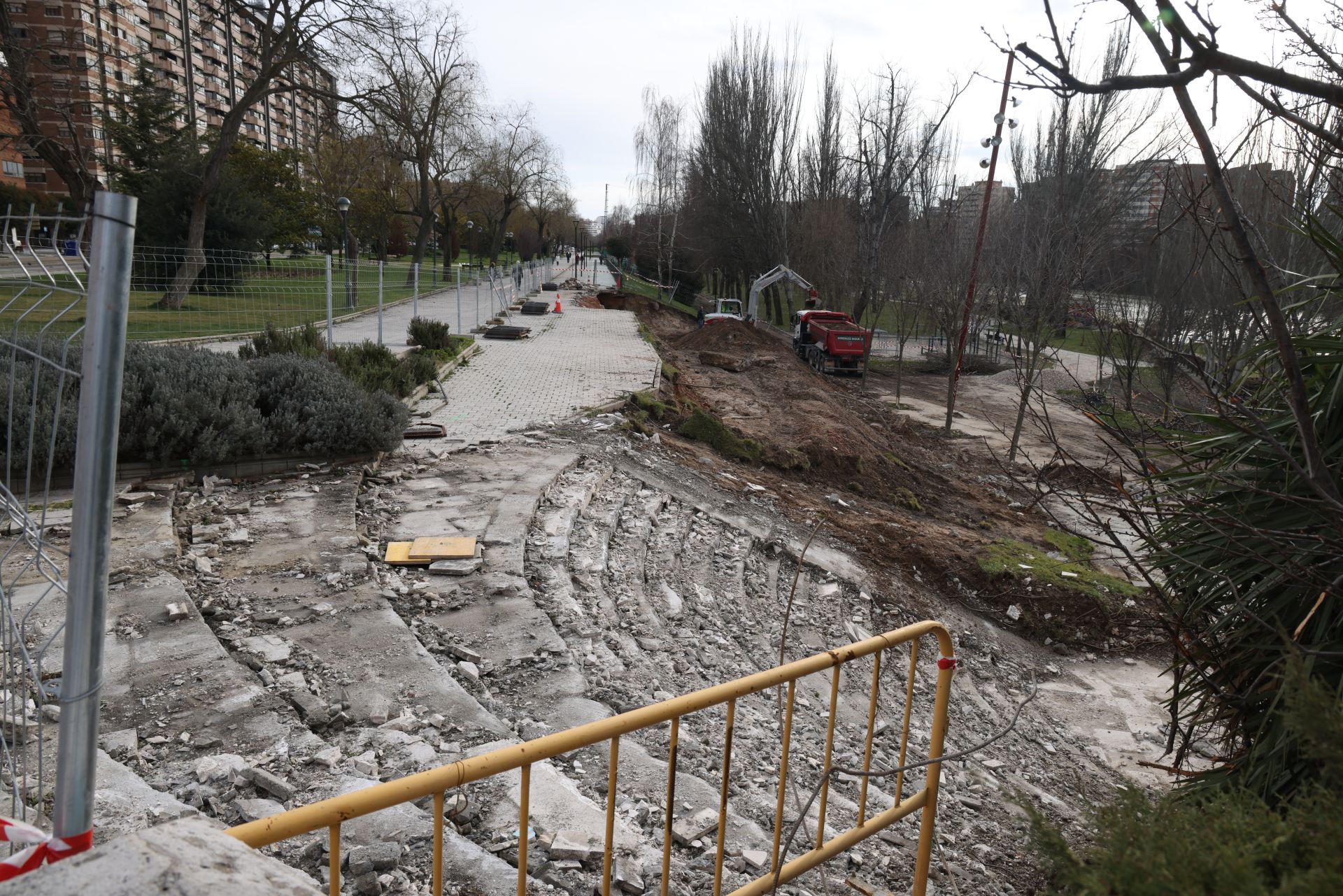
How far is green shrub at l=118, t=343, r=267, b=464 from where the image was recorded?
7570 millimetres

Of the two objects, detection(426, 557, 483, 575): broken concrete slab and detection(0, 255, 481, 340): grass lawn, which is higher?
detection(0, 255, 481, 340): grass lawn

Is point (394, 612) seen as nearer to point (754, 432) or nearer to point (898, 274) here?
point (754, 432)

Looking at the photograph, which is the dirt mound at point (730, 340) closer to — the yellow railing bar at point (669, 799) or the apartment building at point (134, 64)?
the apartment building at point (134, 64)

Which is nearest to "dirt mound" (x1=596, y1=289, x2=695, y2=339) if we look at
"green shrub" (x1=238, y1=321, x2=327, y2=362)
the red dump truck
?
the red dump truck

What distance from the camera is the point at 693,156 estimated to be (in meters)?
49.2

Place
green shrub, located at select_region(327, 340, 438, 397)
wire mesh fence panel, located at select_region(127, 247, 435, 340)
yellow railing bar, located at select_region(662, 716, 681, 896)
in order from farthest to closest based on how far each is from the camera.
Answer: green shrub, located at select_region(327, 340, 438, 397) → wire mesh fence panel, located at select_region(127, 247, 435, 340) → yellow railing bar, located at select_region(662, 716, 681, 896)

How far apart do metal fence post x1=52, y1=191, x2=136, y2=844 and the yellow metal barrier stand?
1.07ft

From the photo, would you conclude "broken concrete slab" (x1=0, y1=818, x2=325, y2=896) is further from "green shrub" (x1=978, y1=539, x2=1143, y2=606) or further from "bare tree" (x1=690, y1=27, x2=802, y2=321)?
"bare tree" (x1=690, y1=27, x2=802, y2=321)

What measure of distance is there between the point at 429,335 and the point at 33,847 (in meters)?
16.1

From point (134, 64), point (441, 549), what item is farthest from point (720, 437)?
point (134, 64)

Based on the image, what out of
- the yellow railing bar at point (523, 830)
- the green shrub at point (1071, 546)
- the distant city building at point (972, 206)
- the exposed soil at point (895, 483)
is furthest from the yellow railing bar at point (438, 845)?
the distant city building at point (972, 206)

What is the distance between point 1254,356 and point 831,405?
15.0m

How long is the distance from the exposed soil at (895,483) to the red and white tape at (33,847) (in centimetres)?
291

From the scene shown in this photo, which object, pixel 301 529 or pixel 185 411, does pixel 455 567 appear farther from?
pixel 185 411
